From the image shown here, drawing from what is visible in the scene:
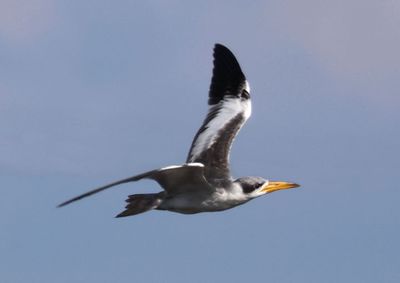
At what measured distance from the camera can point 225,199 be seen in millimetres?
28109

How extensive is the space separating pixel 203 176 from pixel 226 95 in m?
7.76

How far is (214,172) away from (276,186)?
1813 millimetres

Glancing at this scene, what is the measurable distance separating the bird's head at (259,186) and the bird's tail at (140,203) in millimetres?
2437

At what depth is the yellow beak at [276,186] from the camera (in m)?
29.1

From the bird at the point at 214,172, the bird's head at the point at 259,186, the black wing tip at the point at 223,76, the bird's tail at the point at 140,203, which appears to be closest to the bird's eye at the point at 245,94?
the bird at the point at 214,172

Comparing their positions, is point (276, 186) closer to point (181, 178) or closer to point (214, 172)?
point (214, 172)

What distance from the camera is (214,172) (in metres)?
29.2

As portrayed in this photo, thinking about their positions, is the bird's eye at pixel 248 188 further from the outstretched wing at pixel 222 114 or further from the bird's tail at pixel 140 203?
the bird's tail at pixel 140 203

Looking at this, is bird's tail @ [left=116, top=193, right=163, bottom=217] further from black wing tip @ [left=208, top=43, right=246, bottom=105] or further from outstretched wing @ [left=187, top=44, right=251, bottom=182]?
black wing tip @ [left=208, top=43, right=246, bottom=105]

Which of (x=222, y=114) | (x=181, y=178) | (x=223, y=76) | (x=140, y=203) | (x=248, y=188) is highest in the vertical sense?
(x=223, y=76)

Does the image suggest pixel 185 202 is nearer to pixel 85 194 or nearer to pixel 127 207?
pixel 127 207

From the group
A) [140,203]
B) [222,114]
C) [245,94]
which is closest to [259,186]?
[140,203]

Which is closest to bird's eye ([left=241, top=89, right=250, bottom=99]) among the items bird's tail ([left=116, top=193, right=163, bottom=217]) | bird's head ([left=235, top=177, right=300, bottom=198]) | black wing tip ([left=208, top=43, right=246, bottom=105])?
black wing tip ([left=208, top=43, right=246, bottom=105])

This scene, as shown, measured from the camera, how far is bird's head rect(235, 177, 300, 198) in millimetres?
28547
